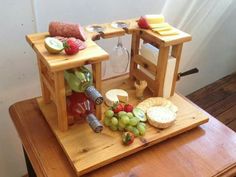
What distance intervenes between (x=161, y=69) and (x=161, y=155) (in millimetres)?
241

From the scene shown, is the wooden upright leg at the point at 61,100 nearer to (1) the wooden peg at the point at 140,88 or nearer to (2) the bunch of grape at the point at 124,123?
(2) the bunch of grape at the point at 124,123

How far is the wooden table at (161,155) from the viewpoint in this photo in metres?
0.62

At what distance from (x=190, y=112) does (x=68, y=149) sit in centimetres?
37

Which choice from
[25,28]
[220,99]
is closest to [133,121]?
[25,28]

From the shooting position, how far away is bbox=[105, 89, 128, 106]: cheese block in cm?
77

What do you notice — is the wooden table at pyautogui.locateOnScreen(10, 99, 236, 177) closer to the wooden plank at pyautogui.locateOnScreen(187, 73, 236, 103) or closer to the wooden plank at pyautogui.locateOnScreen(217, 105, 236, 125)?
the wooden plank at pyautogui.locateOnScreen(217, 105, 236, 125)

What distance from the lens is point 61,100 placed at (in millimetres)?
631

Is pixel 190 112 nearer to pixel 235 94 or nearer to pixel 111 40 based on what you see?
pixel 111 40

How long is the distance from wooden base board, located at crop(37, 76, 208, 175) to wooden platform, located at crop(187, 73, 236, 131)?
1047mm

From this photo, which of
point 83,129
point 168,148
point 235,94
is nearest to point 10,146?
point 83,129

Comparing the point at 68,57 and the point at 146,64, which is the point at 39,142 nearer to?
the point at 68,57

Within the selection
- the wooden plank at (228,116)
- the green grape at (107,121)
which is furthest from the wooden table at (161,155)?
the wooden plank at (228,116)

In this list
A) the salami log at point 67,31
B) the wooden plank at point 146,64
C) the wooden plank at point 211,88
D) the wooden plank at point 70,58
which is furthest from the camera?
the wooden plank at point 211,88

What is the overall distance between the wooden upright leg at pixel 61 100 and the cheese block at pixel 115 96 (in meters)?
0.15
